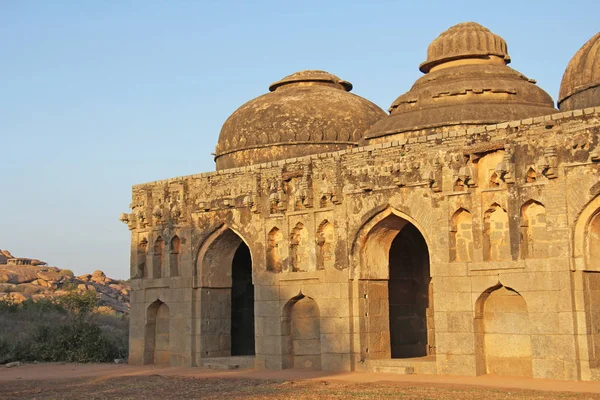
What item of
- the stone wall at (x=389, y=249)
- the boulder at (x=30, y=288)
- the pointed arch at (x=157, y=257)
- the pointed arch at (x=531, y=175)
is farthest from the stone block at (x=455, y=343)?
the boulder at (x=30, y=288)

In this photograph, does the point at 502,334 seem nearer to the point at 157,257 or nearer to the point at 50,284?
the point at 157,257

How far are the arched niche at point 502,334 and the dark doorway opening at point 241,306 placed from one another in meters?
7.01

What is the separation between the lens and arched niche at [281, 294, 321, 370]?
15.5 m

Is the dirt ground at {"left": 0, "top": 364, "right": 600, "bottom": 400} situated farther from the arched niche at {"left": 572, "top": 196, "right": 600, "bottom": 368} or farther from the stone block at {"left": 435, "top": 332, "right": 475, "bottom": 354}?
the arched niche at {"left": 572, "top": 196, "right": 600, "bottom": 368}

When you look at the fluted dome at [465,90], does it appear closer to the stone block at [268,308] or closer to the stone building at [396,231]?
the stone building at [396,231]

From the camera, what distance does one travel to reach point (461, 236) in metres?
13.6

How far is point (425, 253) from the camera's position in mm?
17234

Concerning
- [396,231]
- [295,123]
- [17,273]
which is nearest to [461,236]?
[396,231]

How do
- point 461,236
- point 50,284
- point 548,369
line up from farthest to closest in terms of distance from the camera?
point 50,284, point 461,236, point 548,369

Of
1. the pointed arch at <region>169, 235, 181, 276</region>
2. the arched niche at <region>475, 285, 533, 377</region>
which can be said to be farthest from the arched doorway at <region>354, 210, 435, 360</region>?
the pointed arch at <region>169, 235, 181, 276</region>

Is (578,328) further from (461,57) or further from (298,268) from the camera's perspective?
(461,57)

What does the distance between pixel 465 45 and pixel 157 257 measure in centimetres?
826

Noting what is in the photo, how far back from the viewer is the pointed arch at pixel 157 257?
18062 mm

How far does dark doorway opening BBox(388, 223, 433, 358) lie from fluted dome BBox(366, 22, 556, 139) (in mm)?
2447
